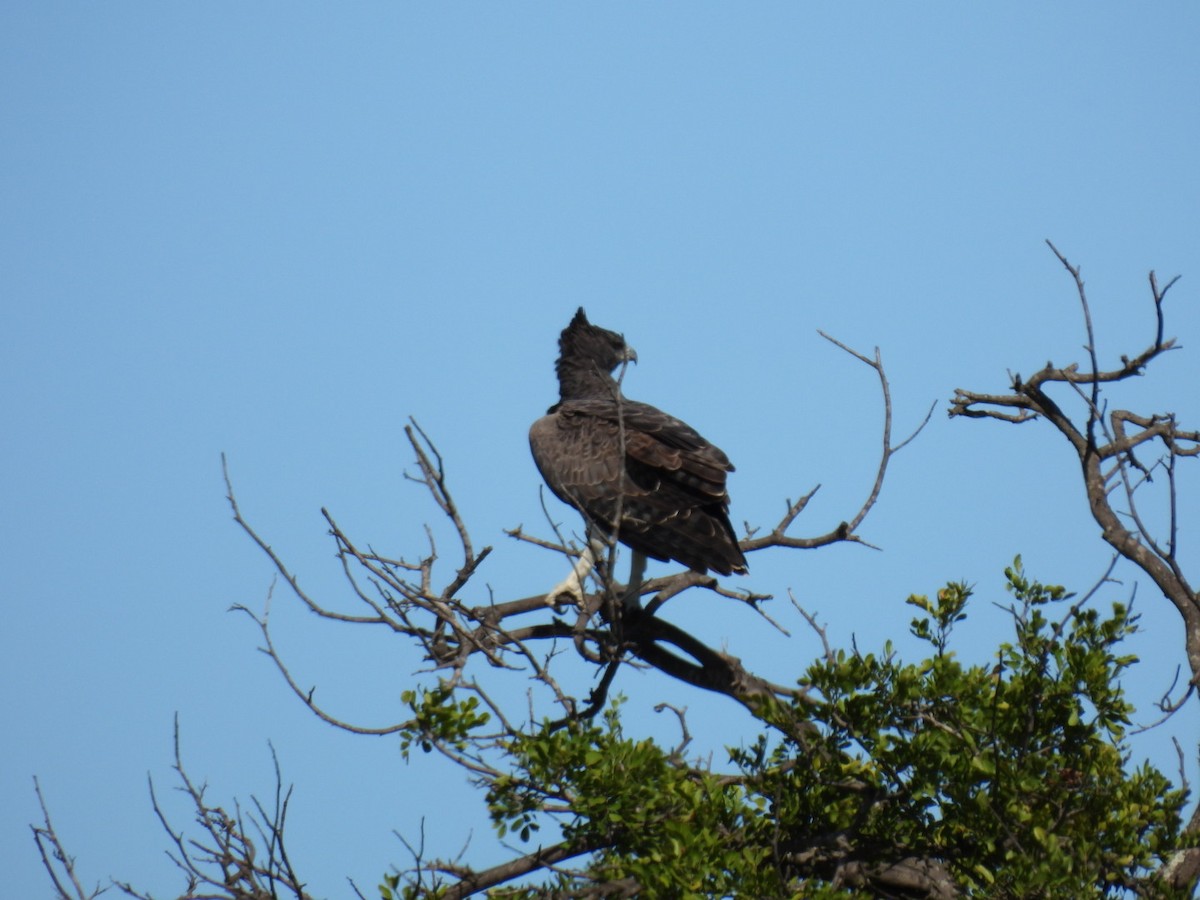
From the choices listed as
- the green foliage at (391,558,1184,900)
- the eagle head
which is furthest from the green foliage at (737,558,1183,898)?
the eagle head

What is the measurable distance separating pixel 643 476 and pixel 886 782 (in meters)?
2.63

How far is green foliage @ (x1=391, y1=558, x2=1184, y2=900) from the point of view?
5918 mm

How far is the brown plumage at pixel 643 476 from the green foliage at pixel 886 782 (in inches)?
51.3

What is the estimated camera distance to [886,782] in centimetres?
639

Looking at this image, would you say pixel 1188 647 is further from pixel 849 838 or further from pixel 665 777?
pixel 665 777

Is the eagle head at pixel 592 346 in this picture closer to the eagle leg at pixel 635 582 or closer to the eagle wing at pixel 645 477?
the eagle wing at pixel 645 477

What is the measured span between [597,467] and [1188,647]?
364 centimetres

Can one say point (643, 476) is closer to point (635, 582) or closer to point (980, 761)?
point (635, 582)

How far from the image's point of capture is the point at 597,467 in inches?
351

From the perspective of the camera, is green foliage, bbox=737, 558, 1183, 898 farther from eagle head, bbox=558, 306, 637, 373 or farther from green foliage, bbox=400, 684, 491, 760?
eagle head, bbox=558, 306, 637, 373

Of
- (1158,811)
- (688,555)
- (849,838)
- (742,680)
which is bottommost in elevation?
(1158,811)

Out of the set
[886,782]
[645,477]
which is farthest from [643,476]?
[886,782]

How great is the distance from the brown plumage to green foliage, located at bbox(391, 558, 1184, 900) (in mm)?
1302

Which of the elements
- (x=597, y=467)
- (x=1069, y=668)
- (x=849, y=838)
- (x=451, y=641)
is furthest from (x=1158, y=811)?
(x=597, y=467)
